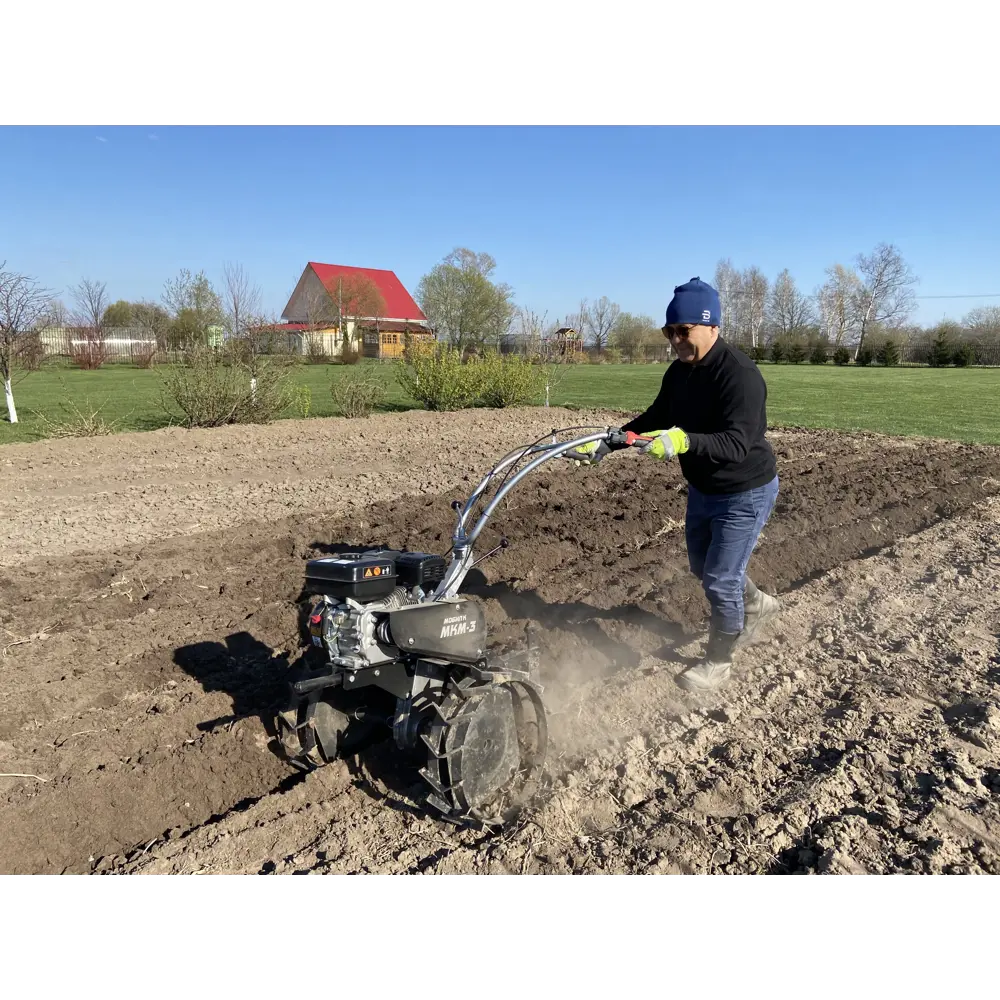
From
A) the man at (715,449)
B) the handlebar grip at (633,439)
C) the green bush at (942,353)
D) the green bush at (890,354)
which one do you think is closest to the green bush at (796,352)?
the green bush at (890,354)

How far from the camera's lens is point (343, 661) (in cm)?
314

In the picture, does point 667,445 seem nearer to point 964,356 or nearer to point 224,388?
point 224,388

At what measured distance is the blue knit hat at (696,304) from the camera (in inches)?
155

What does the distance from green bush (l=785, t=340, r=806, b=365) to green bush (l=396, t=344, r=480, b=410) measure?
49.1 meters

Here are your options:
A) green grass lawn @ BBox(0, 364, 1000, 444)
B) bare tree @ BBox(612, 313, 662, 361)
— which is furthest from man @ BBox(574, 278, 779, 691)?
bare tree @ BBox(612, 313, 662, 361)

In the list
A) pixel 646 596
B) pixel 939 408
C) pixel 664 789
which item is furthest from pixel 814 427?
pixel 664 789

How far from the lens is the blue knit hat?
3.93 metres

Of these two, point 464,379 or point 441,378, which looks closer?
point 441,378

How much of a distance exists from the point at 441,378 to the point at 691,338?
15127 millimetres

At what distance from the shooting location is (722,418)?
405 centimetres

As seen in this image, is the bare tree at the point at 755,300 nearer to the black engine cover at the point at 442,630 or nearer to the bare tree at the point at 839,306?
the bare tree at the point at 839,306

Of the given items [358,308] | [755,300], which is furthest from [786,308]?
[358,308]

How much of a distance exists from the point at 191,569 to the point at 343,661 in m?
3.85
